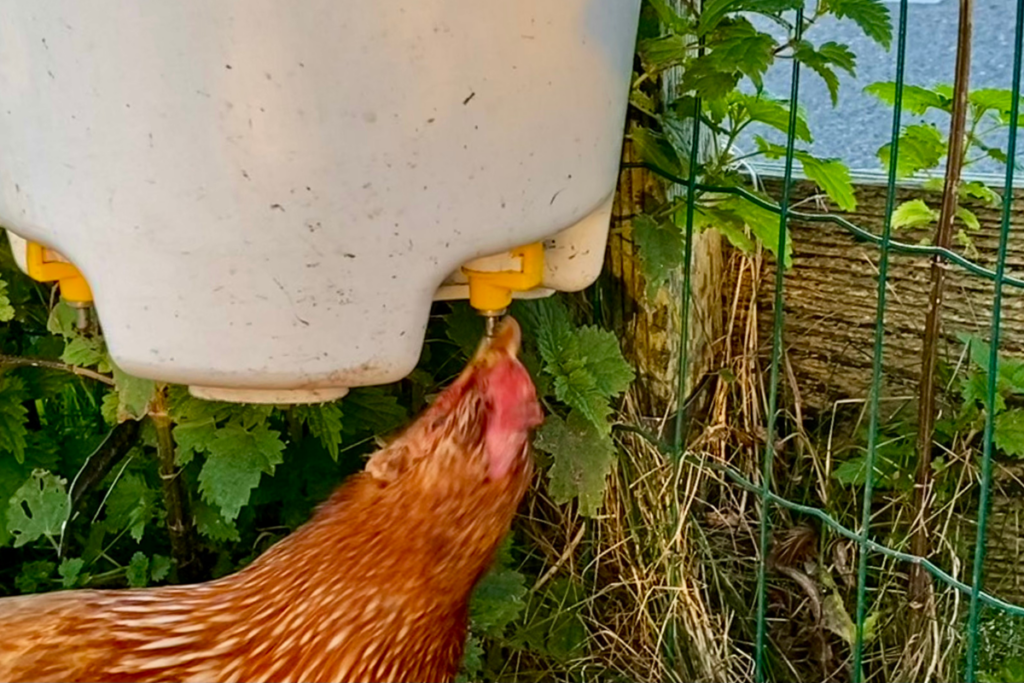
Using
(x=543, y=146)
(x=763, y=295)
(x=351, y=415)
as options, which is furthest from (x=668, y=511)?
(x=543, y=146)

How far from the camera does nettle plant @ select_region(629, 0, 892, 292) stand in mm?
1097

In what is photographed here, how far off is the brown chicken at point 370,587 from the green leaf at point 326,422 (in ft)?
0.70

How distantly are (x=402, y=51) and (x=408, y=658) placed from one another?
18.8 inches

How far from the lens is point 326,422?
1.21 m

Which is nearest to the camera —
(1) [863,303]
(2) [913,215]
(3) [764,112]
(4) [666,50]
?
(4) [666,50]

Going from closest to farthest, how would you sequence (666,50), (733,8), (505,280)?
(505,280) < (733,8) < (666,50)

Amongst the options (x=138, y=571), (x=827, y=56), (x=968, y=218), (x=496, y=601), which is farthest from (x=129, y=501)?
(x=968, y=218)

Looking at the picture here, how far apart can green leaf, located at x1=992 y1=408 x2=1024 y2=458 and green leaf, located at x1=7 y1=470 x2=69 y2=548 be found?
38.0 inches

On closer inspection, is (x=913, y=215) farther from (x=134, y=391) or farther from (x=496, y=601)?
(x=134, y=391)

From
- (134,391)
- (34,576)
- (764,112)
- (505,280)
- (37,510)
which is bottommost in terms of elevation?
(34,576)

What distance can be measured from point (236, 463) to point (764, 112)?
610 mm

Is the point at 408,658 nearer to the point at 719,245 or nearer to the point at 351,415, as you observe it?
the point at 351,415

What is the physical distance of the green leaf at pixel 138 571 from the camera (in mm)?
1344

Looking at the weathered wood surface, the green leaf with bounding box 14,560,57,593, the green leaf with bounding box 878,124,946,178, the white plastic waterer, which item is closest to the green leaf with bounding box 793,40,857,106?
the green leaf with bounding box 878,124,946,178
